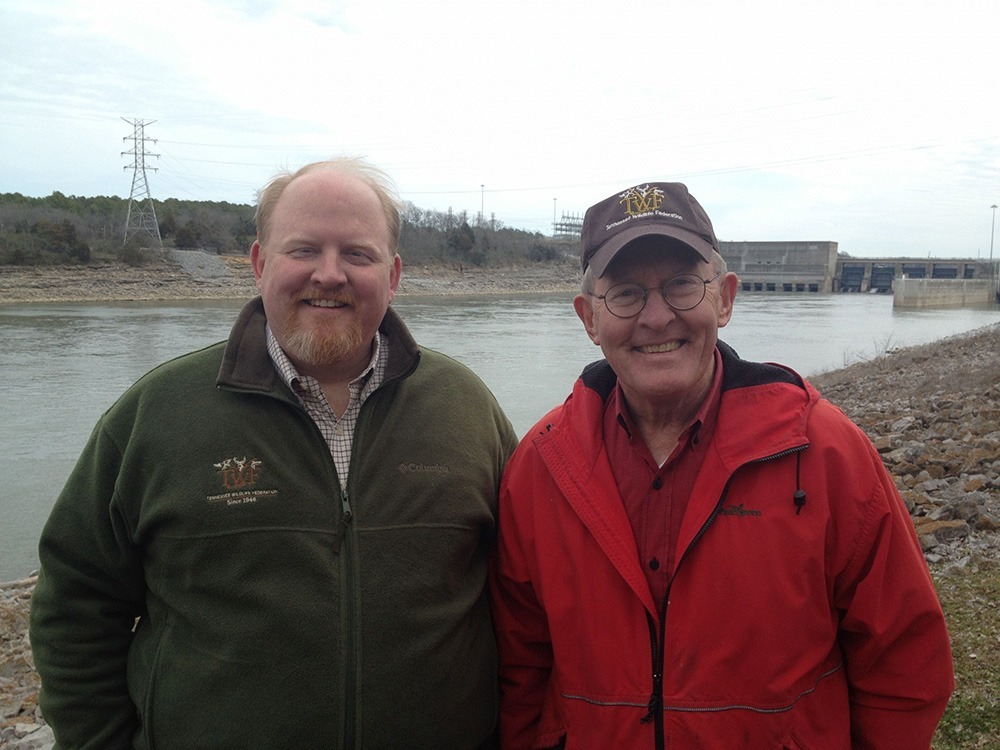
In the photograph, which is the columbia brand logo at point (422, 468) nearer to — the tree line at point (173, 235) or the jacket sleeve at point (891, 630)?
the jacket sleeve at point (891, 630)

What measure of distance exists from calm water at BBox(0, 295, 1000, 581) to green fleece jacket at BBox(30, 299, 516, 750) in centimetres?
561

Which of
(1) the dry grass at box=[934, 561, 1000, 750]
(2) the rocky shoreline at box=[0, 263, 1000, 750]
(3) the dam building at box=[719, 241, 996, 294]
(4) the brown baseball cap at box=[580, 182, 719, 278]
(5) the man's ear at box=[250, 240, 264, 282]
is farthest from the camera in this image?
(3) the dam building at box=[719, 241, 996, 294]

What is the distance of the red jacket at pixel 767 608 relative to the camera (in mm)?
1864

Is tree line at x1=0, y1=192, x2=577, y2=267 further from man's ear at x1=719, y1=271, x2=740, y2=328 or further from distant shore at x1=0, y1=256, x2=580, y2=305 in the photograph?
man's ear at x1=719, y1=271, x2=740, y2=328

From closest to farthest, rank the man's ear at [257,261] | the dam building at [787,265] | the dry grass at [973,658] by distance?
the man's ear at [257,261]
the dry grass at [973,658]
the dam building at [787,265]

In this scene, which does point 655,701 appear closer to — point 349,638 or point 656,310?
point 349,638

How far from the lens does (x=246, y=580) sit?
2.03 m

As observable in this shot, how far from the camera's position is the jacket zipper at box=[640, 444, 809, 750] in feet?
6.19

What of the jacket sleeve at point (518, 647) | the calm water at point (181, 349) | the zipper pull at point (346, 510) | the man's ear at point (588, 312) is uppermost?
the man's ear at point (588, 312)

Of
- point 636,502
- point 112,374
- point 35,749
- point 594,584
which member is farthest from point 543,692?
point 112,374

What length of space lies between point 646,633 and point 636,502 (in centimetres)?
32

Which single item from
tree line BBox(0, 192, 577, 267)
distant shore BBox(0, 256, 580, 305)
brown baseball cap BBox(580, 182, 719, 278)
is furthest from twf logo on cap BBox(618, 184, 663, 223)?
tree line BBox(0, 192, 577, 267)

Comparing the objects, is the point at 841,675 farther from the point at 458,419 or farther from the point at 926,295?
the point at 926,295

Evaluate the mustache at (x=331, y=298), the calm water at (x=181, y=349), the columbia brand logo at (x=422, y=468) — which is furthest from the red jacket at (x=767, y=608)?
the calm water at (x=181, y=349)
